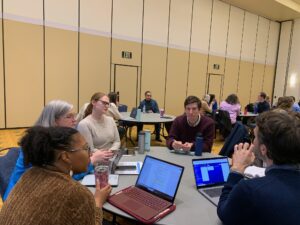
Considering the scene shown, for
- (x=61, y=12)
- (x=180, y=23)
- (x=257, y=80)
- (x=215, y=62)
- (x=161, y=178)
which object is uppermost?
(x=180, y=23)

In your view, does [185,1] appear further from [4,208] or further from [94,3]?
[4,208]

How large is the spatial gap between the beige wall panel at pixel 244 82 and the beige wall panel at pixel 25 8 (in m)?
9.10

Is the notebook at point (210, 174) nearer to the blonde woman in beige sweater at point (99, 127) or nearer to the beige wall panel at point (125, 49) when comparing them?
the blonde woman in beige sweater at point (99, 127)

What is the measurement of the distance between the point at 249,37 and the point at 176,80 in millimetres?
4924

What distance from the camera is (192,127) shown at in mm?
2855

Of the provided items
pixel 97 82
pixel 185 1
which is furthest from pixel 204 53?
pixel 97 82

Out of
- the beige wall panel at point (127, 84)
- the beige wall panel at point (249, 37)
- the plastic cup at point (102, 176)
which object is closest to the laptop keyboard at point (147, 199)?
the plastic cup at point (102, 176)

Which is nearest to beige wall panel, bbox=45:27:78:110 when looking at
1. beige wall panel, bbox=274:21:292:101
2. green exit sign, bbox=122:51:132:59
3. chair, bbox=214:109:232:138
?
green exit sign, bbox=122:51:132:59

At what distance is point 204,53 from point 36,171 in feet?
32.9

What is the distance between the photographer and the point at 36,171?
1.06 meters

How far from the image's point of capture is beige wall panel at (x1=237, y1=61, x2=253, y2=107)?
11.9m

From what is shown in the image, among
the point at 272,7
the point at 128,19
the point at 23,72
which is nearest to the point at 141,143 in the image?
the point at 23,72

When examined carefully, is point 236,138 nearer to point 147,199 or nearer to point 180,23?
point 147,199

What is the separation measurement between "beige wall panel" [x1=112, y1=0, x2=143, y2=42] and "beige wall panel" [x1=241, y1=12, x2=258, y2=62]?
580 cm
